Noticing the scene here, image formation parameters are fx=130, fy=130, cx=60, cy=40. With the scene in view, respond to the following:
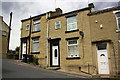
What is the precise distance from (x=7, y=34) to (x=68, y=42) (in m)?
20.2

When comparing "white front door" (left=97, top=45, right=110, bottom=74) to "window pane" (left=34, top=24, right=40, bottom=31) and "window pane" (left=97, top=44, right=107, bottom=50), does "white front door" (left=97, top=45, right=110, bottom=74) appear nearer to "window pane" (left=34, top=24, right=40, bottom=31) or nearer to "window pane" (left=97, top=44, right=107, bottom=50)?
"window pane" (left=97, top=44, right=107, bottom=50)

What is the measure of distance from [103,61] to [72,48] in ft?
13.0

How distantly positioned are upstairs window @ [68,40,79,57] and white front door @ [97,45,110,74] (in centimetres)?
276

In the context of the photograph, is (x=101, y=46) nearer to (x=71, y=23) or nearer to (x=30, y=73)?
(x=71, y=23)

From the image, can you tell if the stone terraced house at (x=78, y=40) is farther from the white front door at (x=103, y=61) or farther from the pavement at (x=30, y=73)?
the pavement at (x=30, y=73)

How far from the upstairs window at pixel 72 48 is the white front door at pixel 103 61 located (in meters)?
2.76

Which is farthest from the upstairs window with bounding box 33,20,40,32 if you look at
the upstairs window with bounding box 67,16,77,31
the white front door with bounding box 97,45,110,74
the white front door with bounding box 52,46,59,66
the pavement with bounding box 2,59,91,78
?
the white front door with bounding box 97,45,110,74

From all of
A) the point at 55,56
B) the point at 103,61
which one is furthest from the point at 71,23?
the point at 103,61

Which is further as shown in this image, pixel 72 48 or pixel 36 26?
pixel 36 26

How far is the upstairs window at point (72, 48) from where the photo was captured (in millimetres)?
15562

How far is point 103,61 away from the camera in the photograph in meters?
13.6

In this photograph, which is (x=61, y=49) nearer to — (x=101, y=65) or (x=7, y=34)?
(x=101, y=65)

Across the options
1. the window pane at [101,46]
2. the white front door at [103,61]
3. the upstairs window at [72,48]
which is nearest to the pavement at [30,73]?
the white front door at [103,61]

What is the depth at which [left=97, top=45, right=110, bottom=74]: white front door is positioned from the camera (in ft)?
43.8
